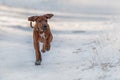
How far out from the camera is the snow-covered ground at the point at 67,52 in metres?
9.20

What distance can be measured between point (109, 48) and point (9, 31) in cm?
528

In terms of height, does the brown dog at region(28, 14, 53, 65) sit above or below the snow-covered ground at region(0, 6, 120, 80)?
above

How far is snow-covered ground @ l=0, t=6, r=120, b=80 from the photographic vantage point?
920 cm

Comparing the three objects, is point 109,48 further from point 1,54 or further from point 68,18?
point 68,18

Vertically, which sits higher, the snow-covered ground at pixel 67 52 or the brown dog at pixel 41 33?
the brown dog at pixel 41 33

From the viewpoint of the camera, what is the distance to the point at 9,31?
14.8 metres

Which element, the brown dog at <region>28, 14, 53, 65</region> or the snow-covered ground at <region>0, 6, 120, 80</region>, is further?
the brown dog at <region>28, 14, 53, 65</region>

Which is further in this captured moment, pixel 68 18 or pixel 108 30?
pixel 68 18

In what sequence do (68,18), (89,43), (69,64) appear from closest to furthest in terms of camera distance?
(69,64) < (89,43) < (68,18)

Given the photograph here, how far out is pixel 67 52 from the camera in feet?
38.1

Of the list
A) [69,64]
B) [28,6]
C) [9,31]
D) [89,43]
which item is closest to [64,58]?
[69,64]

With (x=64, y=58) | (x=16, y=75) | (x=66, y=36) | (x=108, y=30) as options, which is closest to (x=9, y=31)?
(x=66, y=36)

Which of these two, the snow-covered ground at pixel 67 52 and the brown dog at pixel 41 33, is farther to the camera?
the brown dog at pixel 41 33

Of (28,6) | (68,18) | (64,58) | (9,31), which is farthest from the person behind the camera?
(28,6)
